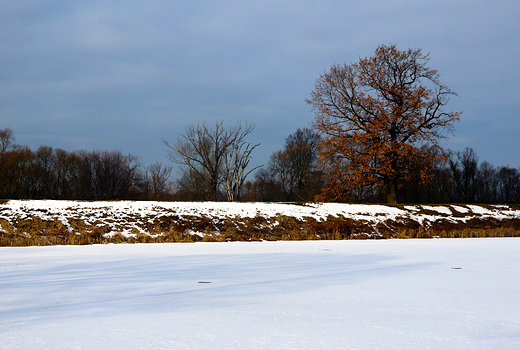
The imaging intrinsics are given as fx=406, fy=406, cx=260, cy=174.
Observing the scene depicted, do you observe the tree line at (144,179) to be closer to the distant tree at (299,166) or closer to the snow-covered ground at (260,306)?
the distant tree at (299,166)

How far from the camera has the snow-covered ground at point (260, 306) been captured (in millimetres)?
2686

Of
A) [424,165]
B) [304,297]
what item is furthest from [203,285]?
[424,165]

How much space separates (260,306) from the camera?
11.9ft

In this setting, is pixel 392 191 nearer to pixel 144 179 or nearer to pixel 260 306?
pixel 260 306

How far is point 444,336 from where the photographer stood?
2764mm

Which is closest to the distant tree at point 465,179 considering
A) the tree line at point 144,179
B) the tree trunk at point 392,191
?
the tree line at point 144,179

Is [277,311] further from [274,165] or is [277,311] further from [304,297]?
[274,165]

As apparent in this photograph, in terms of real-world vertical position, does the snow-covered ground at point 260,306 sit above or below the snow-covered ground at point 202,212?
below

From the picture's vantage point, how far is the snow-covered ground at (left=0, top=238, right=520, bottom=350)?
8.81ft

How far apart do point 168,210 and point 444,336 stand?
12603 mm

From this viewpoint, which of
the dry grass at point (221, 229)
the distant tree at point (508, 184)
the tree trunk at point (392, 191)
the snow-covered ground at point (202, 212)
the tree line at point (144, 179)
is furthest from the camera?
the distant tree at point (508, 184)

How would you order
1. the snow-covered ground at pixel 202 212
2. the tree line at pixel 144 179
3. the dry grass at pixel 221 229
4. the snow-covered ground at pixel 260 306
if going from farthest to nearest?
1. the tree line at pixel 144 179
2. the snow-covered ground at pixel 202 212
3. the dry grass at pixel 221 229
4. the snow-covered ground at pixel 260 306

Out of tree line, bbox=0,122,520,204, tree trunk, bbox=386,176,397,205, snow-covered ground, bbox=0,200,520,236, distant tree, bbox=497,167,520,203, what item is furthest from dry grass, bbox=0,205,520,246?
distant tree, bbox=497,167,520,203

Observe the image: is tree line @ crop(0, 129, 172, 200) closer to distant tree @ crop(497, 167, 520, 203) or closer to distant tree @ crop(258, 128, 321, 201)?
distant tree @ crop(258, 128, 321, 201)
